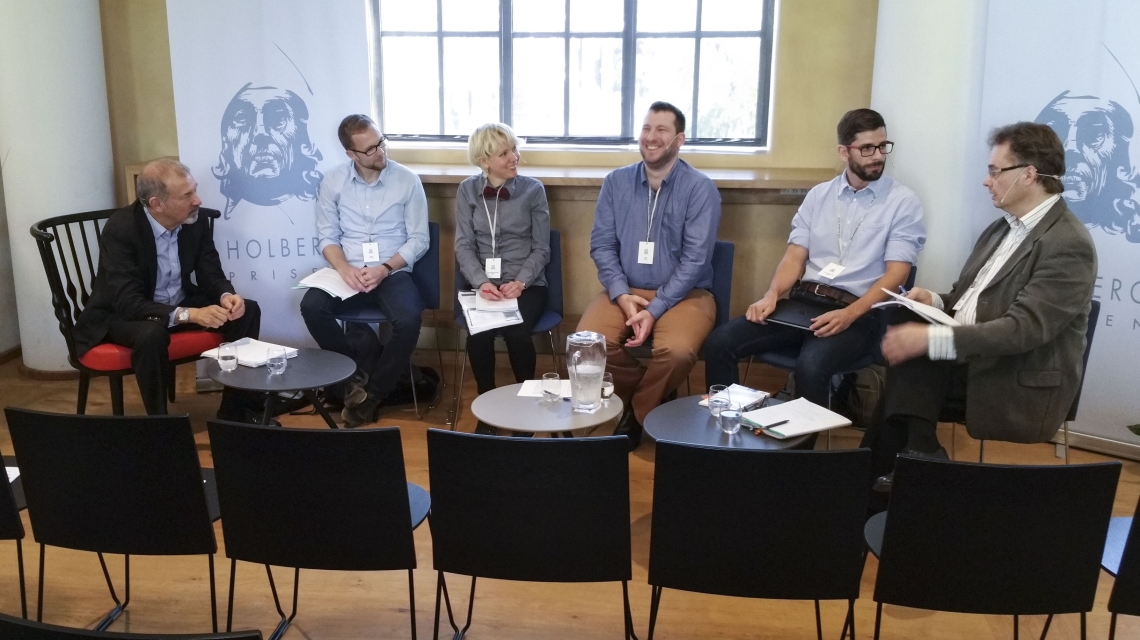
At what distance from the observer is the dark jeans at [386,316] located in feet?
13.8

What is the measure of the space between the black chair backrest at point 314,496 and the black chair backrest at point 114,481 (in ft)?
0.28

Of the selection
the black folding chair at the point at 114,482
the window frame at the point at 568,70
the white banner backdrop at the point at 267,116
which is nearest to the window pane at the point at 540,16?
the window frame at the point at 568,70

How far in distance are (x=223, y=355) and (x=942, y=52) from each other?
321cm

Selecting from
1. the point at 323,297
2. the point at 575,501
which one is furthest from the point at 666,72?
the point at 575,501

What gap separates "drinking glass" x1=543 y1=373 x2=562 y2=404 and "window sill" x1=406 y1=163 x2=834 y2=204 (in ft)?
5.58

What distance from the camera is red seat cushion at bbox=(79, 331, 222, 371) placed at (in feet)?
12.3

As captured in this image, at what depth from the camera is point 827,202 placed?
3.94m

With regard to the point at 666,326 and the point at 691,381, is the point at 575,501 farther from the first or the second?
the point at 691,381

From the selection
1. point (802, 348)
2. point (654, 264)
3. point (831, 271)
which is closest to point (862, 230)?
point (831, 271)

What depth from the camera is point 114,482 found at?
2145 mm

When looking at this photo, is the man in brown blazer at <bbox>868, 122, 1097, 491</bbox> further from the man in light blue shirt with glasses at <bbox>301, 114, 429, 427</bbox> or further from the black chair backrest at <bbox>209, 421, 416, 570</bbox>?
the man in light blue shirt with glasses at <bbox>301, 114, 429, 427</bbox>

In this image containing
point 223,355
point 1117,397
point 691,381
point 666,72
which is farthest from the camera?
point 666,72

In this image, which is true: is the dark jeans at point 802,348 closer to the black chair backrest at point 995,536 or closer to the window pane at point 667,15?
the black chair backrest at point 995,536

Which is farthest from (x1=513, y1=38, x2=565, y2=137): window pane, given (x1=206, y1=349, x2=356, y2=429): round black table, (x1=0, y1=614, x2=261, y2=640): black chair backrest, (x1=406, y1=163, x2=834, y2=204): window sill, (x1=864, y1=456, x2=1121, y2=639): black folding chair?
(x1=0, y1=614, x2=261, y2=640): black chair backrest
